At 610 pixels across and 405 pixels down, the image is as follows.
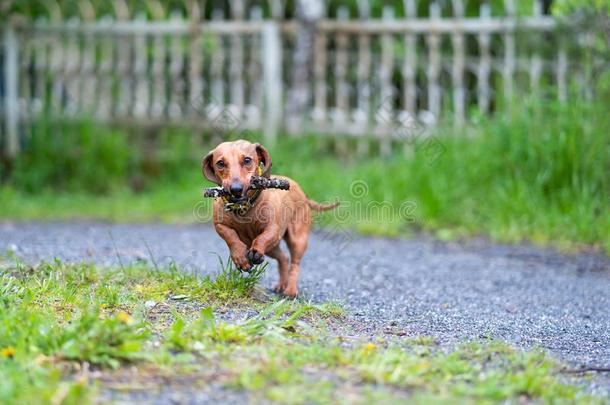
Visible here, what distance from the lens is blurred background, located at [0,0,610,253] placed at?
8.00m

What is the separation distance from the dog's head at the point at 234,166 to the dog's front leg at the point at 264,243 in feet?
0.75

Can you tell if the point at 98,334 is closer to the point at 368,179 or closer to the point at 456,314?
the point at 456,314

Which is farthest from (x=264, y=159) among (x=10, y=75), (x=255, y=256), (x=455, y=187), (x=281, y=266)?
(x=10, y=75)

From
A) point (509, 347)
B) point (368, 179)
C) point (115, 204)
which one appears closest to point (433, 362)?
point (509, 347)

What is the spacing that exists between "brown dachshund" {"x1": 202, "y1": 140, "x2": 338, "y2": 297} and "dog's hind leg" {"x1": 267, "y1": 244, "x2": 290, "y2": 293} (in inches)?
3.4

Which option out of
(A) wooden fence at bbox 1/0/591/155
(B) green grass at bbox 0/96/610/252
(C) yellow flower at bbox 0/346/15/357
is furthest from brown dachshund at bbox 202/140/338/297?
(A) wooden fence at bbox 1/0/591/155

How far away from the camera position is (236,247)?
15.0 feet

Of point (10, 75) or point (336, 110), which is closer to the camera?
point (336, 110)

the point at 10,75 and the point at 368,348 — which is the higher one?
the point at 10,75

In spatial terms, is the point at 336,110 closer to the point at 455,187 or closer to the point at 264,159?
the point at 455,187

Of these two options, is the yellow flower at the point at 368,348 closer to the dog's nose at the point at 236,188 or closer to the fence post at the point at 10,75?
the dog's nose at the point at 236,188

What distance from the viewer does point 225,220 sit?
4.62 meters

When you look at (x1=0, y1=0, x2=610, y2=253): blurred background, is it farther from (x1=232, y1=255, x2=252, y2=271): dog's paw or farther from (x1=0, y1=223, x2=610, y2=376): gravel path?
(x1=232, y1=255, x2=252, y2=271): dog's paw

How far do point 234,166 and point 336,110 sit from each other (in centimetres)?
631
